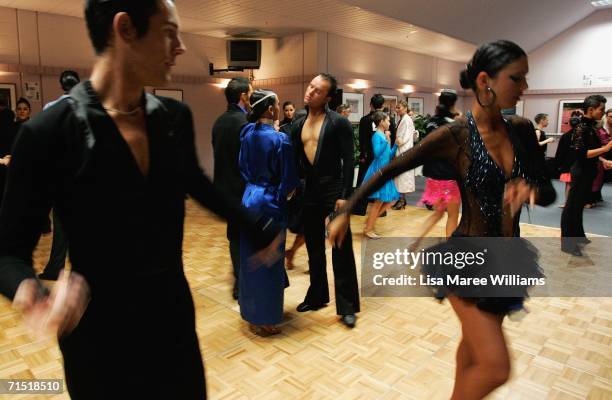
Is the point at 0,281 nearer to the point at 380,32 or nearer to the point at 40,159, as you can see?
the point at 40,159

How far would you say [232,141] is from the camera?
3408 mm

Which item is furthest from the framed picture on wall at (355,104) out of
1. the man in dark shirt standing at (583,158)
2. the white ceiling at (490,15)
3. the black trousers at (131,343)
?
the black trousers at (131,343)

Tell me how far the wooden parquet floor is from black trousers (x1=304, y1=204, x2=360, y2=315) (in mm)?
142

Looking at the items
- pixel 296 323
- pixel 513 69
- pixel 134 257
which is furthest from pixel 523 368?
pixel 134 257

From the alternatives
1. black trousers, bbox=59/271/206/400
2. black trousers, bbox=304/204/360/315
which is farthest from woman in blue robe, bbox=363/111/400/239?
black trousers, bbox=59/271/206/400

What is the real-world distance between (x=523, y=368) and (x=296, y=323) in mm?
1486

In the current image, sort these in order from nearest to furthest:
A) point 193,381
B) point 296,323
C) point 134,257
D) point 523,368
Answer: point 134,257, point 193,381, point 523,368, point 296,323

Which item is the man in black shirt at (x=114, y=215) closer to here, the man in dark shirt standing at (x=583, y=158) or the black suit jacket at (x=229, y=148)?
the black suit jacket at (x=229, y=148)

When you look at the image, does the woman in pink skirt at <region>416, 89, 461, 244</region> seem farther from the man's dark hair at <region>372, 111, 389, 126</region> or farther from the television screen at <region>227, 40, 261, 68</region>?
the television screen at <region>227, 40, 261, 68</region>

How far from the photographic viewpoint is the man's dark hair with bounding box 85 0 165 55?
35.7 inches

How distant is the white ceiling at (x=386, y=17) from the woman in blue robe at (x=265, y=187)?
5.38 meters

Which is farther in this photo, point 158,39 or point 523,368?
point 523,368

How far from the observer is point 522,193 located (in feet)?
5.06

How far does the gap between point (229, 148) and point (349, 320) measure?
5.16 ft
